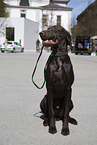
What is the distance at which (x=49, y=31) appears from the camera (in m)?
3.16

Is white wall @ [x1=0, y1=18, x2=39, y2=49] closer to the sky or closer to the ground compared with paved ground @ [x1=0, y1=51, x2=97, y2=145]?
closer to the sky

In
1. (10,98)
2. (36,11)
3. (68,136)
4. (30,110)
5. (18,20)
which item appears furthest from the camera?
(36,11)

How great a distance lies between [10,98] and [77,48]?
1093 inches

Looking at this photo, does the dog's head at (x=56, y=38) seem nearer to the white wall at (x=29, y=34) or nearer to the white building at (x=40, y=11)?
the white wall at (x=29, y=34)

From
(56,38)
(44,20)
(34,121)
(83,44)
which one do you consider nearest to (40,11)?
(44,20)

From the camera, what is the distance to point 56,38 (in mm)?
3209

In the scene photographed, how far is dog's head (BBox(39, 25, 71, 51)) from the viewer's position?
3103 mm

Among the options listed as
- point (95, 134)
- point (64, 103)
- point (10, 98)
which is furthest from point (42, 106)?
point (10, 98)

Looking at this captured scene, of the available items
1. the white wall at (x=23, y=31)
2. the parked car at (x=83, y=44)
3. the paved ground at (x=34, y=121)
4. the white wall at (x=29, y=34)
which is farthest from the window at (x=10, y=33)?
the paved ground at (x=34, y=121)

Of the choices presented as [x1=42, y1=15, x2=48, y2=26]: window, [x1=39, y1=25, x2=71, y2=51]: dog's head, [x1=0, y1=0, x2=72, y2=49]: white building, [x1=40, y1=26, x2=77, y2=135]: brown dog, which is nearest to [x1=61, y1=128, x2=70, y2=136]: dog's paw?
[x1=40, y1=26, x2=77, y2=135]: brown dog

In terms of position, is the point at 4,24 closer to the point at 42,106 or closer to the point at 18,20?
the point at 18,20

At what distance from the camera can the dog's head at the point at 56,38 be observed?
3.10 metres

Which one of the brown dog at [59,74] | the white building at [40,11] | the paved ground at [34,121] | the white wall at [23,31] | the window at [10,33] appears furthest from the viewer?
the white building at [40,11]

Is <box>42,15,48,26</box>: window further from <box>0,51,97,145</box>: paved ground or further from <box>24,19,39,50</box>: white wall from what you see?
<box>0,51,97,145</box>: paved ground
